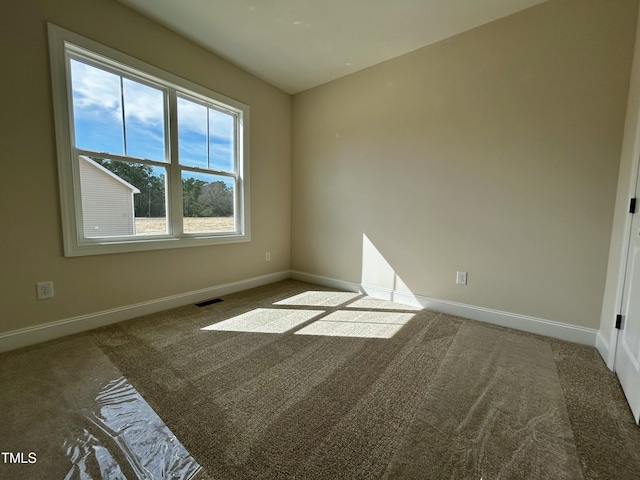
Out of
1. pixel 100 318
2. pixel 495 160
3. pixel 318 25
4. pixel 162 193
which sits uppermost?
pixel 318 25

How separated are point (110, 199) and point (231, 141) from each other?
1521 mm

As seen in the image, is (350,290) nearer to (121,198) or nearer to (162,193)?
(162,193)

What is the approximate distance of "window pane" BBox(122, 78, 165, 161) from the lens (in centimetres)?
244

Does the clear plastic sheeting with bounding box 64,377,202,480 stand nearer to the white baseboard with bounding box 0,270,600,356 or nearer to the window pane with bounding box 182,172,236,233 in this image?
→ the white baseboard with bounding box 0,270,600,356

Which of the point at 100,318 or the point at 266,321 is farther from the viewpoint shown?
the point at 266,321

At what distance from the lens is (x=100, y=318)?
2.31m

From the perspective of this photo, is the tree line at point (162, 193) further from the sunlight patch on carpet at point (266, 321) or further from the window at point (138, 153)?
the sunlight patch on carpet at point (266, 321)

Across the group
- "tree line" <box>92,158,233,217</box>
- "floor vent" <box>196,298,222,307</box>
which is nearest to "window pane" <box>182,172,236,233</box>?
"tree line" <box>92,158,233,217</box>

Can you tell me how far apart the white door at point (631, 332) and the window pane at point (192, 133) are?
3.70 meters

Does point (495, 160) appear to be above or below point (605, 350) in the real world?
above

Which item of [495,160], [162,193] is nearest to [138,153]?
[162,193]

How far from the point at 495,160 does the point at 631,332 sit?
155 centimetres

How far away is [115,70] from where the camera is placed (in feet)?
7.63

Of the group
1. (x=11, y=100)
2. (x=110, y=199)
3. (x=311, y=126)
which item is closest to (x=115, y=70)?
(x=11, y=100)
